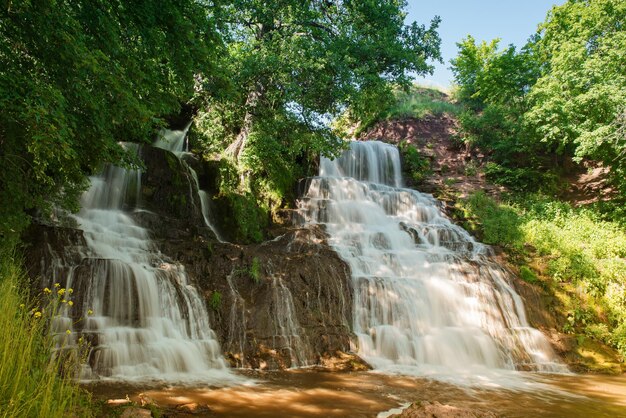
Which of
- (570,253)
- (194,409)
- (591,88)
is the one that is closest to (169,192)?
(194,409)

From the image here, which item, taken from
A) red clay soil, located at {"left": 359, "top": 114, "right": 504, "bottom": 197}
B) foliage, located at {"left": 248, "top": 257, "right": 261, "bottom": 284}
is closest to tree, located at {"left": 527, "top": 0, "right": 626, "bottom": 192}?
red clay soil, located at {"left": 359, "top": 114, "right": 504, "bottom": 197}

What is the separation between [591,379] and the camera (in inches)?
346

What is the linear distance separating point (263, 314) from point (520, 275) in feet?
27.5

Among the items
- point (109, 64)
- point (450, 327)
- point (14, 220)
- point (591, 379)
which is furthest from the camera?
point (450, 327)

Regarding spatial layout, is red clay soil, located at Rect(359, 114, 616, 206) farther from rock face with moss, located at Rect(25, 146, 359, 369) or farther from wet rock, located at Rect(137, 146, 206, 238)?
wet rock, located at Rect(137, 146, 206, 238)

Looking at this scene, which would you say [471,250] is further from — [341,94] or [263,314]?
[263,314]

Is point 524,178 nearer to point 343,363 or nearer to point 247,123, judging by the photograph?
point 247,123

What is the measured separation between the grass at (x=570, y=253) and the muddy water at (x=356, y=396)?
355 centimetres

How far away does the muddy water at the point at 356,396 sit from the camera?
210 inches

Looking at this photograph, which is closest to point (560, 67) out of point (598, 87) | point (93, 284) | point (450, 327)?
point (598, 87)

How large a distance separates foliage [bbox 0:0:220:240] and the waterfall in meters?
4.91

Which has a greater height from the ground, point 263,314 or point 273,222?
point 273,222

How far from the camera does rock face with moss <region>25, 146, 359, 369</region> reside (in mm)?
8148

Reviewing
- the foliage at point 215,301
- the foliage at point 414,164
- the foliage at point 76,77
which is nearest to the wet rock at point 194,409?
the foliage at point 76,77
